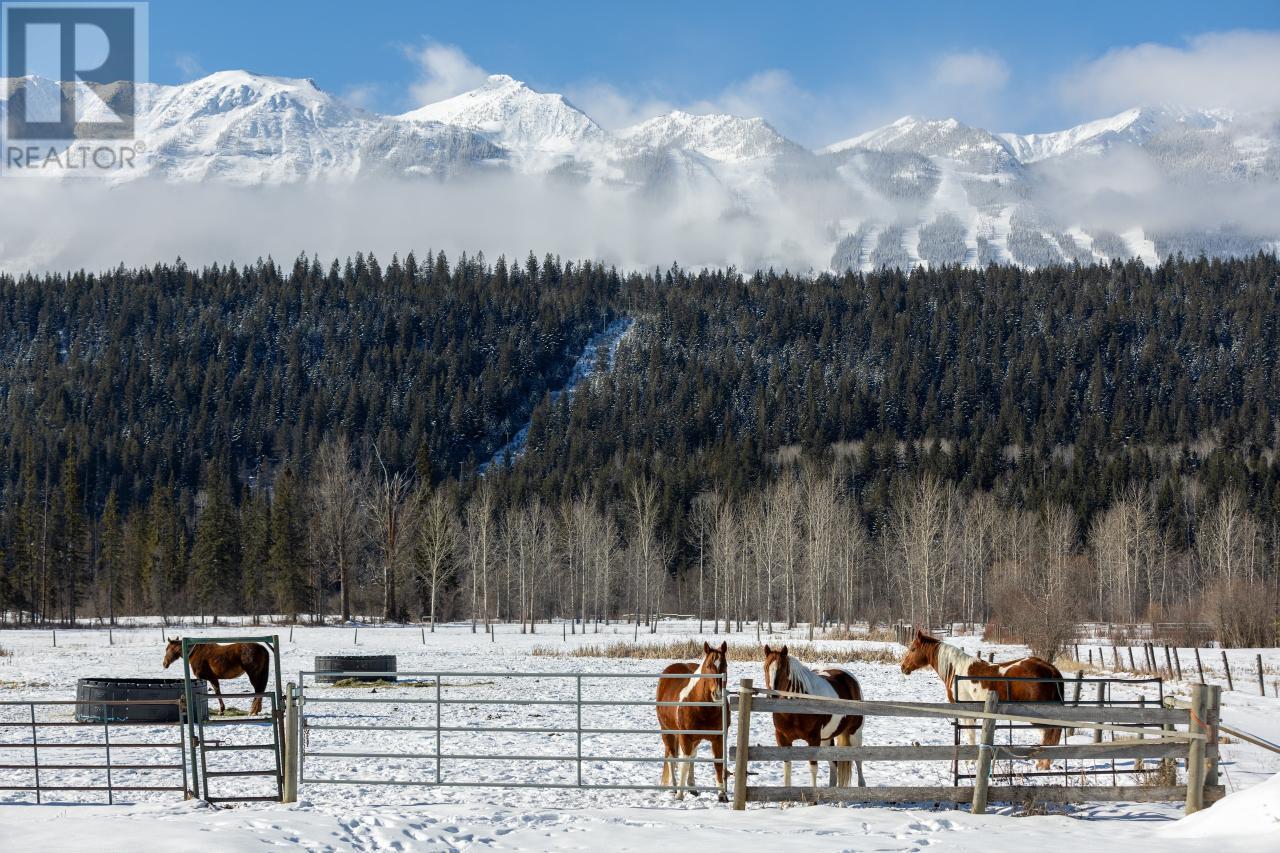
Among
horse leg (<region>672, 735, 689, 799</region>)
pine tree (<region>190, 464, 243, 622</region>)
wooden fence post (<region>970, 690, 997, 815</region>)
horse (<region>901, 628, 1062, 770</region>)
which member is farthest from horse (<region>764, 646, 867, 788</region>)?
pine tree (<region>190, 464, 243, 622</region>)

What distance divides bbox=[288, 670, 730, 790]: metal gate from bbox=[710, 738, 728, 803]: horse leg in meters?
0.11

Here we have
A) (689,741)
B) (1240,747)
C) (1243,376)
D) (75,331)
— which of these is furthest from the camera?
(75,331)

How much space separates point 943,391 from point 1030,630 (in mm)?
116974

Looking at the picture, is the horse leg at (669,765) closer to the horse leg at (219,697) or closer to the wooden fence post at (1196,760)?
the wooden fence post at (1196,760)

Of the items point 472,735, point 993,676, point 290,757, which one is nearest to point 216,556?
point 472,735

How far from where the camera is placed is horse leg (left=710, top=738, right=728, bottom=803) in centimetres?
1440

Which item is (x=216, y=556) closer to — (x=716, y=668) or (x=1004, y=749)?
(x=716, y=668)

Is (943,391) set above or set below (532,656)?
above

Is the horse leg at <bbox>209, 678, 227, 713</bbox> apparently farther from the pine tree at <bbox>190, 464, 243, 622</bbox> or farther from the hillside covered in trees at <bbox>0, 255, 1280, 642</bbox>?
the pine tree at <bbox>190, 464, 243, 622</bbox>

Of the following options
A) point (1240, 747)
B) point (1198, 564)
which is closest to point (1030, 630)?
point (1240, 747)

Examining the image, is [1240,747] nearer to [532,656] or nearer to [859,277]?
[532,656]

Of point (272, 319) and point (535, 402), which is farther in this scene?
point (272, 319)

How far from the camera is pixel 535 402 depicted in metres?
176

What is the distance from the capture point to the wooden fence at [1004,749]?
13.0 metres
